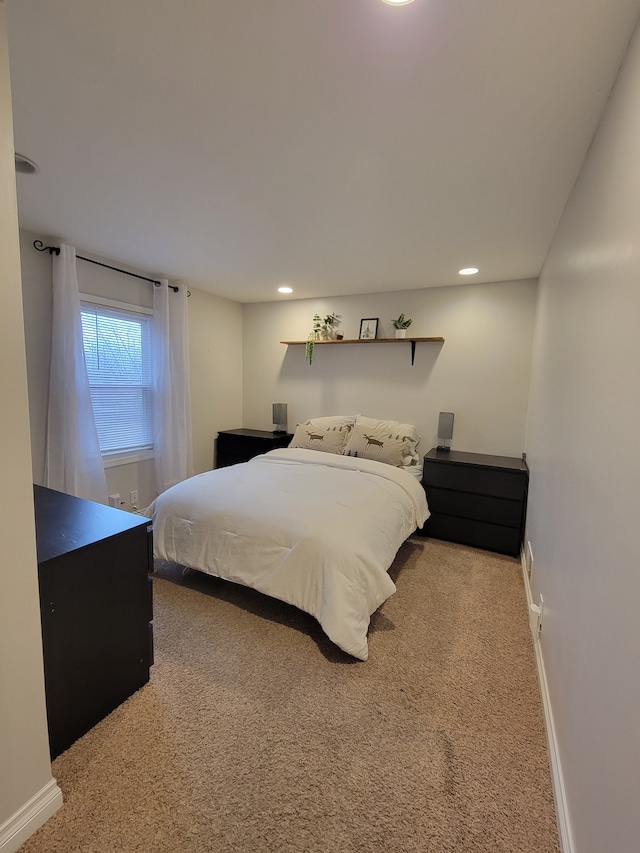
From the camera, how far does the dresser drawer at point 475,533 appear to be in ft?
9.59

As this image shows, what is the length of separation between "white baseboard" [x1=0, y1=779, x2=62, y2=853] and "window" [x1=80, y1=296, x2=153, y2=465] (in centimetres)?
242

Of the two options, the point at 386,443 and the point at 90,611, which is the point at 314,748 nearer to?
the point at 90,611

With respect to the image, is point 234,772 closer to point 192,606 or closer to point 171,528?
point 192,606

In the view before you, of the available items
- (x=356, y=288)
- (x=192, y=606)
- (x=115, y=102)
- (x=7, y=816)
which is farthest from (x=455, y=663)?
(x=356, y=288)

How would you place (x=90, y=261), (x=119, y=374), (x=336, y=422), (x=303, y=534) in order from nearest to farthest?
(x=303, y=534), (x=90, y=261), (x=119, y=374), (x=336, y=422)

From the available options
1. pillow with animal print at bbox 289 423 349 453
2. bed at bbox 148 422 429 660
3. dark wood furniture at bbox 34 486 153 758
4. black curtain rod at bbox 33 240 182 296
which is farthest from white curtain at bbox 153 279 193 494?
dark wood furniture at bbox 34 486 153 758

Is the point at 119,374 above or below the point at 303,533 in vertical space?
above

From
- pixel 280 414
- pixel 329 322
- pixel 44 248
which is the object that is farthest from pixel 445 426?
pixel 44 248

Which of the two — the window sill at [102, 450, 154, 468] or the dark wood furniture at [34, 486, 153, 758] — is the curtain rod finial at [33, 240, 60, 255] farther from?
the dark wood furniture at [34, 486, 153, 758]

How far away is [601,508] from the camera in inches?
39.1

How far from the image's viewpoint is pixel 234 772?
49.6 inches

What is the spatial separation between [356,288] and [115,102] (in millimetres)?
2686

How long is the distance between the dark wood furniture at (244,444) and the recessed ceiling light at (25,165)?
277cm

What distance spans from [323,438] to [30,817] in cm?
288
